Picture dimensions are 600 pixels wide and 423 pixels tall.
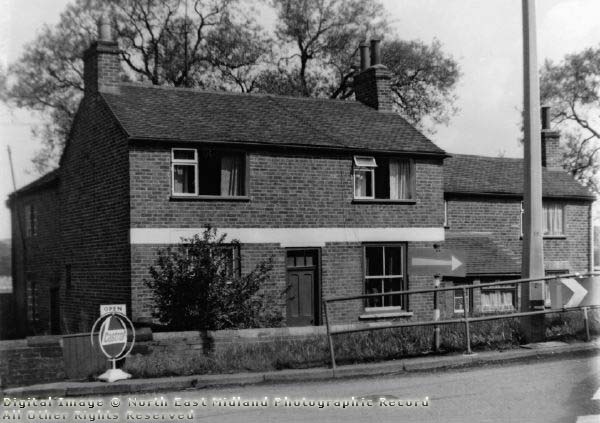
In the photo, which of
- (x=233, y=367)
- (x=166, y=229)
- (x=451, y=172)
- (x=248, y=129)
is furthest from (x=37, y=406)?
(x=451, y=172)

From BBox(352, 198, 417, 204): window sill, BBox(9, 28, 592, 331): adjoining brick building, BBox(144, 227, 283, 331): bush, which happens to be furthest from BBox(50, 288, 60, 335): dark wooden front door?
BBox(352, 198, 417, 204): window sill

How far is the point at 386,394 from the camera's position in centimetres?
1021

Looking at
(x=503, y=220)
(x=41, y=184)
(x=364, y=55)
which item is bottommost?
(x=503, y=220)

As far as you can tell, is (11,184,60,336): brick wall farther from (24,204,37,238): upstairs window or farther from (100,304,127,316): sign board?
(100,304,127,316): sign board

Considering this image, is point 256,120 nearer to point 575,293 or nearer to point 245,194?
point 245,194

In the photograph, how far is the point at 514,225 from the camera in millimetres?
28141

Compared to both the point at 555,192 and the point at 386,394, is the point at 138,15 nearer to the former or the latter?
the point at 555,192

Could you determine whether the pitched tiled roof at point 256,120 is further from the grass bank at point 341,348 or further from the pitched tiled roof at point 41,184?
the grass bank at point 341,348

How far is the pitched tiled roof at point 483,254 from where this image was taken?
25266mm

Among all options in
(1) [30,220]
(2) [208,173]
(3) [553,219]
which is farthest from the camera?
(3) [553,219]

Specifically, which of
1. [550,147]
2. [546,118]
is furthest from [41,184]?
[546,118]

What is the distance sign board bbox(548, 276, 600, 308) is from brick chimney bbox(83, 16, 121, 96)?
13698 millimetres

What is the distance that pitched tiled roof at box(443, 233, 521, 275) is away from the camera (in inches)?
995

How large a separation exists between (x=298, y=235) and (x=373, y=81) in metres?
7.49
